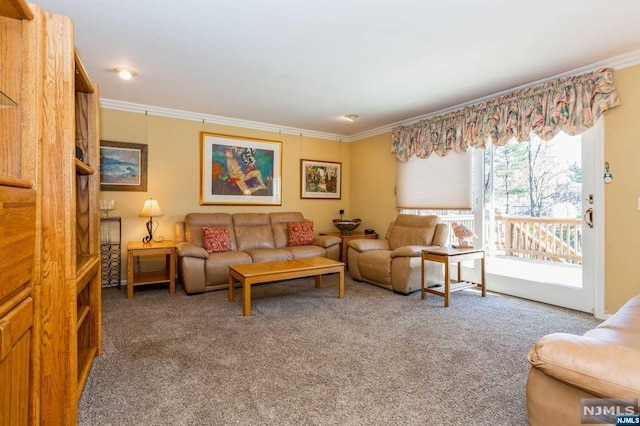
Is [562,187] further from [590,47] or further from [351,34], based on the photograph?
[351,34]

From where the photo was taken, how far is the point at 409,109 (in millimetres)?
4500

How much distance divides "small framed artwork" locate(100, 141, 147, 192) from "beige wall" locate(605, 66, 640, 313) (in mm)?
5227

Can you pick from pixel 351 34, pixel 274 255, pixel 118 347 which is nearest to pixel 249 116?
pixel 274 255

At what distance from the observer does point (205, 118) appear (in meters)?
4.83

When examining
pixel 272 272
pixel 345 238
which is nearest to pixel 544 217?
pixel 345 238

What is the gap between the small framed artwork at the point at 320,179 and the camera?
228 inches

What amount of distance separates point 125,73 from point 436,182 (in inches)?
155

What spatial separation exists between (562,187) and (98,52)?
15.6ft

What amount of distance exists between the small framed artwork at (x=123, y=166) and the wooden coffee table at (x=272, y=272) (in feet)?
6.52

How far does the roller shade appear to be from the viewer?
14.2 ft

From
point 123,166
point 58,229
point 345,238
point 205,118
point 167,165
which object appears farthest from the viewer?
point 345,238

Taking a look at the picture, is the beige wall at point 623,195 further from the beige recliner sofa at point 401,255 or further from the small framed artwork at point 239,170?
the small framed artwork at point 239,170

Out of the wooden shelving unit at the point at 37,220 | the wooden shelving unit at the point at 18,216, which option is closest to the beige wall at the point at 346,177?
the wooden shelving unit at the point at 37,220

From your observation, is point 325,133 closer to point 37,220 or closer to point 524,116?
point 524,116
